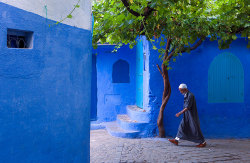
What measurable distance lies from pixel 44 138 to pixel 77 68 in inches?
46.0

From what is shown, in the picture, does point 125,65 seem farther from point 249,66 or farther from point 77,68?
point 77,68

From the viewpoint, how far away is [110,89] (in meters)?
10.5

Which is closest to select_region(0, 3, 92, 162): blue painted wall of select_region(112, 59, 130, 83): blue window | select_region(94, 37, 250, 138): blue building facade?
select_region(94, 37, 250, 138): blue building facade

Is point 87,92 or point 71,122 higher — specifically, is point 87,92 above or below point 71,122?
above

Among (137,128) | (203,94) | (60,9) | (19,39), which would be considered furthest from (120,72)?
(19,39)

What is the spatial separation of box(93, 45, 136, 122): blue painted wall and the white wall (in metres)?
5.87

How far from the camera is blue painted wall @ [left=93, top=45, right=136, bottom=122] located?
10461 millimetres

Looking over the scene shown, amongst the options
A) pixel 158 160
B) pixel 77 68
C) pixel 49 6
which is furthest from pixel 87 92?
pixel 158 160

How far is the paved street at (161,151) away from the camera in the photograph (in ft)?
19.9

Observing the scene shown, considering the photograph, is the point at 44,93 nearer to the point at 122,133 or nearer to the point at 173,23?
the point at 173,23

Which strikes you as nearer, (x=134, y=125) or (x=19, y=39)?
(x=19, y=39)

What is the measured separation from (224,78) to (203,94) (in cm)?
83

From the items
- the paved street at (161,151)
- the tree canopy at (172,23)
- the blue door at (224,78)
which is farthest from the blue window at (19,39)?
the blue door at (224,78)

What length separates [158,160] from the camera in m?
5.98
